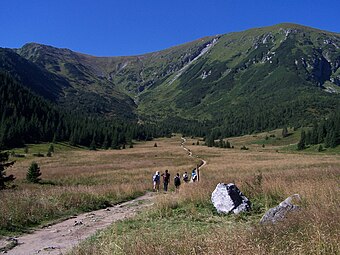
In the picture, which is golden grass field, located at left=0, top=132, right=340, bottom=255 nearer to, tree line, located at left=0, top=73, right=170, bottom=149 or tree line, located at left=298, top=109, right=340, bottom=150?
tree line, located at left=298, top=109, right=340, bottom=150

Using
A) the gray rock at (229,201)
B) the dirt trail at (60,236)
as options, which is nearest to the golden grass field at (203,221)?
the gray rock at (229,201)

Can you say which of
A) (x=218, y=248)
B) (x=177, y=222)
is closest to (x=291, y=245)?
(x=218, y=248)

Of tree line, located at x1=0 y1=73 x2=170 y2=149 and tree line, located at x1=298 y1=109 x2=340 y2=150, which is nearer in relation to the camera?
tree line, located at x1=298 y1=109 x2=340 y2=150

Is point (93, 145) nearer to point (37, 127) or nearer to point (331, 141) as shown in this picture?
point (37, 127)

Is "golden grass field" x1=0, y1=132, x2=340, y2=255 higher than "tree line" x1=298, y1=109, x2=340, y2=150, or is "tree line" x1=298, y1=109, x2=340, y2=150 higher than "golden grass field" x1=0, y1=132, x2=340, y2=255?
"tree line" x1=298, y1=109, x2=340, y2=150

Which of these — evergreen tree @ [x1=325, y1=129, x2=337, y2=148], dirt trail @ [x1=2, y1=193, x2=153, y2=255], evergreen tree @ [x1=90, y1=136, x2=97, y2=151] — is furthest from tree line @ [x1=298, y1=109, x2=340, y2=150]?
dirt trail @ [x1=2, y1=193, x2=153, y2=255]

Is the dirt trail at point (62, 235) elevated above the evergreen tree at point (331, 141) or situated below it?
below

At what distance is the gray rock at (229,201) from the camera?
12805mm

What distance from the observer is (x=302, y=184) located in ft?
45.6

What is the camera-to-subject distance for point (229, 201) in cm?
1302

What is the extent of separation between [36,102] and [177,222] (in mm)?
184112

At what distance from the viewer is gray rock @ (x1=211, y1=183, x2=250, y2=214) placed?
12.8 meters

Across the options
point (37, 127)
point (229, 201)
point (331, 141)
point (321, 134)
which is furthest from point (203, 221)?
point (37, 127)

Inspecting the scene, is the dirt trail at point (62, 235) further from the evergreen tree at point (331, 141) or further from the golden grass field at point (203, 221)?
the evergreen tree at point (331, 141)
